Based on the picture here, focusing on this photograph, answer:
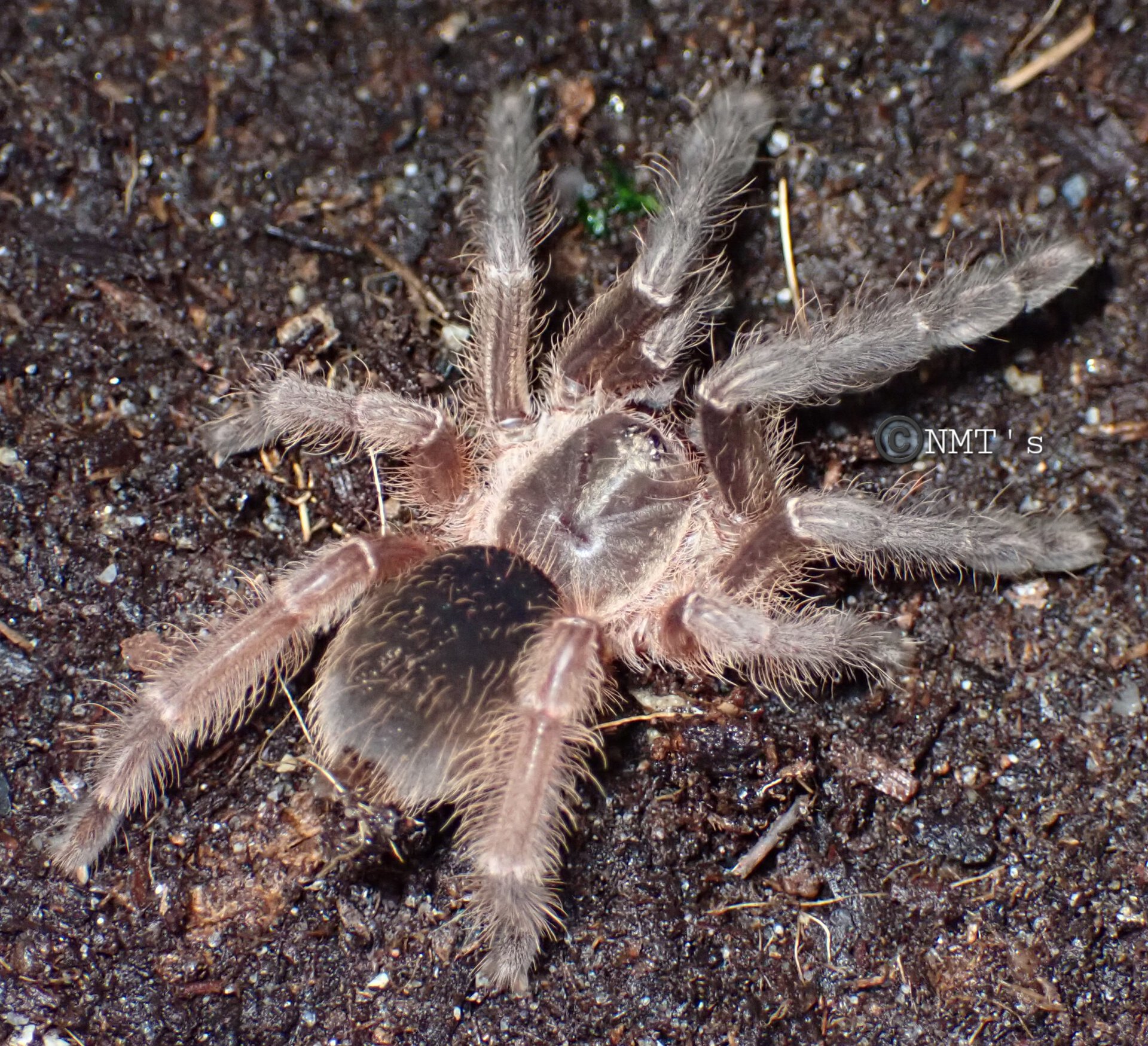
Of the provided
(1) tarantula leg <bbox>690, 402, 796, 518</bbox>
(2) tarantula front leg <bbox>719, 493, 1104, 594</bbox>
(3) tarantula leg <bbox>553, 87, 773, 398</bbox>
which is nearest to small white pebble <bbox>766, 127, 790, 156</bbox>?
(3) tarantula leg <bbox>553, 87, 773, 398</bbox>

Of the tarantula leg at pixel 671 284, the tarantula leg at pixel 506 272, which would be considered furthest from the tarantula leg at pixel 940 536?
the tarantula leg at pixel 506 272

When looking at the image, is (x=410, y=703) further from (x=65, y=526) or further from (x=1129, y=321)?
(x=1129, y=321)

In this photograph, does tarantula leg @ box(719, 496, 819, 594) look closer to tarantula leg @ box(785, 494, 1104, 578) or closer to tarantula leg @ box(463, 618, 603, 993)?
tarantula leg @ box(785, 494, 1104, 578)

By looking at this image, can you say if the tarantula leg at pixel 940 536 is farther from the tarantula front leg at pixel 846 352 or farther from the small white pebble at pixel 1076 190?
the small white pebble at pixel 1076 190

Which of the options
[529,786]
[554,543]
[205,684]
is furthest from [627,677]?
[205,684]

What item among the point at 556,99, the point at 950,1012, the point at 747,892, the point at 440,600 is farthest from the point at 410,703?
the point at 556,99
